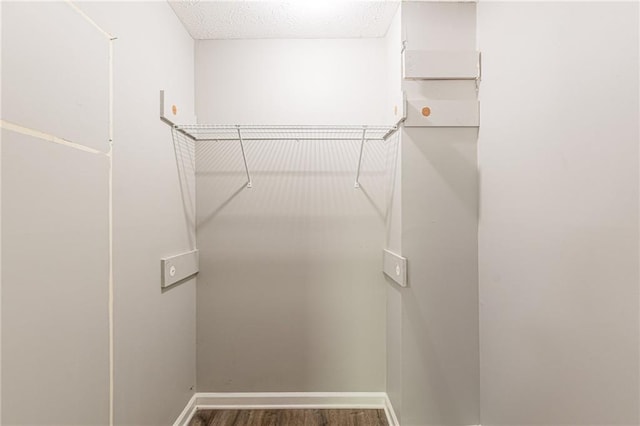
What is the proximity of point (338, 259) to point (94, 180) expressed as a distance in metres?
1.29

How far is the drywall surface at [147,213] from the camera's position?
47.8 inches

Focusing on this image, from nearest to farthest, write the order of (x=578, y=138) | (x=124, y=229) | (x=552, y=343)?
1. (x=578, y=138)
2. (x=552, y=343)
3. (x=124, y=229)

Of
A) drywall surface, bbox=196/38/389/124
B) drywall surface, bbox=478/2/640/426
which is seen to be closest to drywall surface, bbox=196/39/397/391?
drywall surface, bbox=196/38/389/124

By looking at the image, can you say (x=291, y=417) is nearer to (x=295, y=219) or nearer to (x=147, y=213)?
(x=295, y=219)

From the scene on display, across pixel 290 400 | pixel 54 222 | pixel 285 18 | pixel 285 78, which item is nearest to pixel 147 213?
pixel 54 222

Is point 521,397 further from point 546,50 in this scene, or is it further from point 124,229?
point 124,229

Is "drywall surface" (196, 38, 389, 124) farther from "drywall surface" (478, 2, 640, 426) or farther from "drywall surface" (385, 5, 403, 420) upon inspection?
"drywall surface" (478, 2, 640, 426)

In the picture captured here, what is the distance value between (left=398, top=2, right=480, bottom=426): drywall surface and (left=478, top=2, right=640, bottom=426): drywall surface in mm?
79

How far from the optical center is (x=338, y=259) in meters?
1.96

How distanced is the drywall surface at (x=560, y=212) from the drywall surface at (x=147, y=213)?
1507 millimetres

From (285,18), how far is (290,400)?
217 cm

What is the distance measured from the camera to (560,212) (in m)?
1.07

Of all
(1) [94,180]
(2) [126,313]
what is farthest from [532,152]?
(2) [126,313]

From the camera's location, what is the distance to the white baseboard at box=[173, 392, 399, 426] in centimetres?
194
